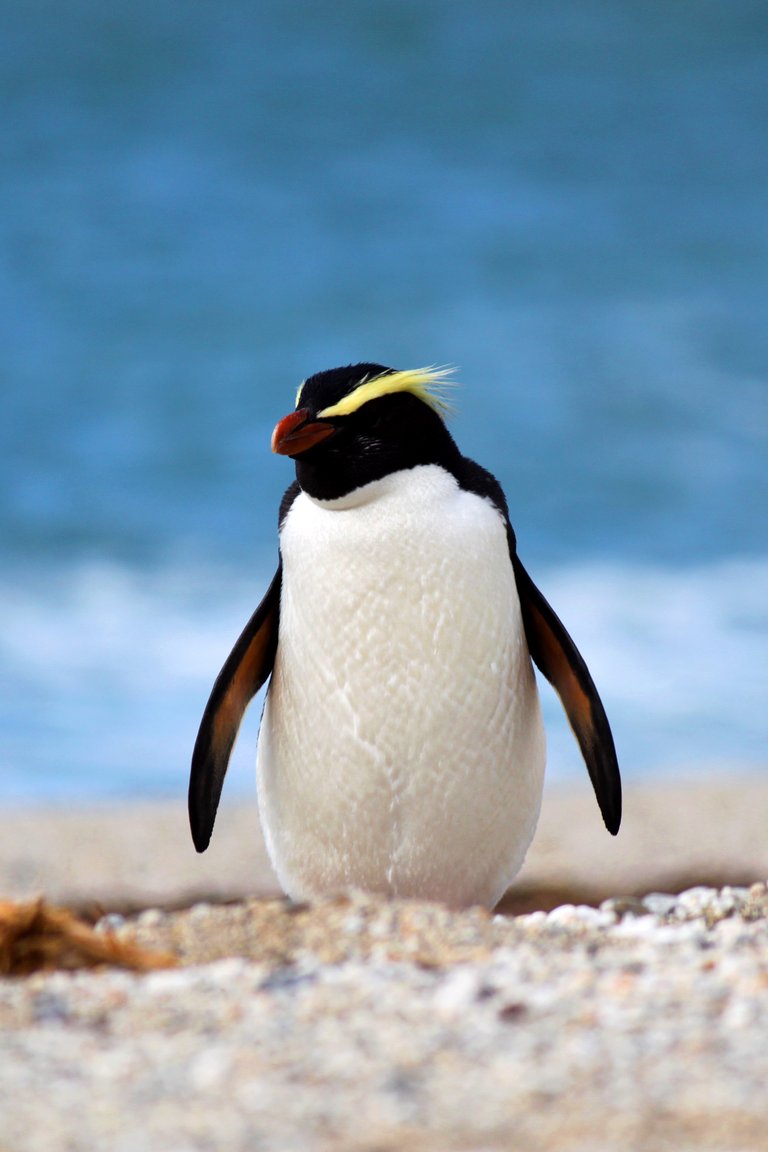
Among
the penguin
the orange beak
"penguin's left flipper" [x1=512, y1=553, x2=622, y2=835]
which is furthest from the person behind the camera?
"penguin's left flipper" [x1=512, y1=553, x2=622, y2=835]

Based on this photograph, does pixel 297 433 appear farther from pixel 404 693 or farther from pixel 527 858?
pixel 527 858

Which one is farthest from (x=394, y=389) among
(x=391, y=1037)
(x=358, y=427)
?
(x=391, y=1037)

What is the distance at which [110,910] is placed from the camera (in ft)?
20.4

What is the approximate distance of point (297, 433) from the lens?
14.4ft

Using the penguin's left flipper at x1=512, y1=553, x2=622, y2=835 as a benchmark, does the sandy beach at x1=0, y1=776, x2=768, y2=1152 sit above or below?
below

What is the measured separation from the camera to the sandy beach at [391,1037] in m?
1.91

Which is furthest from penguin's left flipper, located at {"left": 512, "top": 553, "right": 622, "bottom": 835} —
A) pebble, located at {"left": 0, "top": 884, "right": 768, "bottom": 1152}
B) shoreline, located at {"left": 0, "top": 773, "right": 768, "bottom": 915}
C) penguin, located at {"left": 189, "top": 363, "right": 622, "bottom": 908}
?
pebble, located at {"left": 0, "top": 884, "right": 768, "bottom": 1152}

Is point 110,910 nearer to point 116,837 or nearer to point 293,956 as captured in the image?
point 116,837

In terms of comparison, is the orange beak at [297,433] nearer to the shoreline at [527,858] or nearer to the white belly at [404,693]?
the white belly at [404,693]

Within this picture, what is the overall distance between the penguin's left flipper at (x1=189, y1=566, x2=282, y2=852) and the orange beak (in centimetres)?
77

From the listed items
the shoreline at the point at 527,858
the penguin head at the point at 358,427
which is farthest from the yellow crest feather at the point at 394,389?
the shoreline at the point at 527,858

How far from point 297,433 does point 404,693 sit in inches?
37.5

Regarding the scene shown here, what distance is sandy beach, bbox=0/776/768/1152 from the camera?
1910 mm

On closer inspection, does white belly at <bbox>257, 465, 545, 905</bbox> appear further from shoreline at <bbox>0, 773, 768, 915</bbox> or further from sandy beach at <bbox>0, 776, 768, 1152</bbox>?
shoreline at <bbox>0, 773, 768, 915</bbox>
